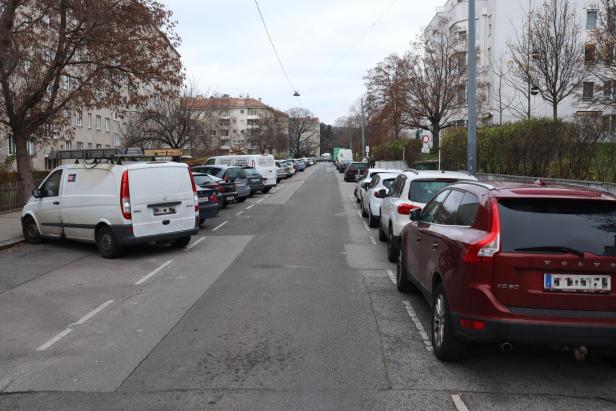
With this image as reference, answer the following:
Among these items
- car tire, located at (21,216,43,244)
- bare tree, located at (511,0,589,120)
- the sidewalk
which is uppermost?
bare tree, located at (511,0,589,120)

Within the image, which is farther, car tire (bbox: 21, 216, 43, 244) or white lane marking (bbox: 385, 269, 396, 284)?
car tire (bbox: 21, 216, 43, 244)

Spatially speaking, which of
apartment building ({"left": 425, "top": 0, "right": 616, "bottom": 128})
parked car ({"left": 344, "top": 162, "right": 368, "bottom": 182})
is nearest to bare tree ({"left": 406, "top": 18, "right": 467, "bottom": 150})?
apartment building ({"left": 425, "top": 0, "right": 616, "bottom": 128})

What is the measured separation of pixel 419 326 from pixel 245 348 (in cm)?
200

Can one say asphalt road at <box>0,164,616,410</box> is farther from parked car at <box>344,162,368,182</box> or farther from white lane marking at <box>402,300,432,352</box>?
parked car at <box>344,162,368,182</box>

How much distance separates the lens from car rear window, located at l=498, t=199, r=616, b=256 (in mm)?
4316

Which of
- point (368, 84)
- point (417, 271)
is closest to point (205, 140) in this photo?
point (368, 84)

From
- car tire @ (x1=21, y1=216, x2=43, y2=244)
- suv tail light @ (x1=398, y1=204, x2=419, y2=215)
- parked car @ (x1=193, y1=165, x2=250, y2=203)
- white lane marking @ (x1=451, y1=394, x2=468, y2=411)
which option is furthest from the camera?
parked car @ (x1=193, y1=165, x2=250, y2=203)

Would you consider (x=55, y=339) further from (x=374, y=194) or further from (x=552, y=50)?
(x=552, y=50)

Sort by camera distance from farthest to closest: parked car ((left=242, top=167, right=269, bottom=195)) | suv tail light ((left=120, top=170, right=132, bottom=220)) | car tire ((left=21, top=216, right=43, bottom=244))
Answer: parked car ((left=242, top=167, right=269, bottom=195))
car tire ((left=21, top=216, right=43, bottom=244))
suv tail light ((left=120, top=170, right=132, bottom=220))

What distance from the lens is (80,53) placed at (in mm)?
17969

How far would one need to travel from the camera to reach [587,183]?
12.4m

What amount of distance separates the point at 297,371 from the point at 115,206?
6.89 m

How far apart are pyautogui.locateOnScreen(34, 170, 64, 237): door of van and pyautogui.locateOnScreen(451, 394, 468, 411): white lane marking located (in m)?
10.0

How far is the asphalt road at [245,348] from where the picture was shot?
4293 millimetres
